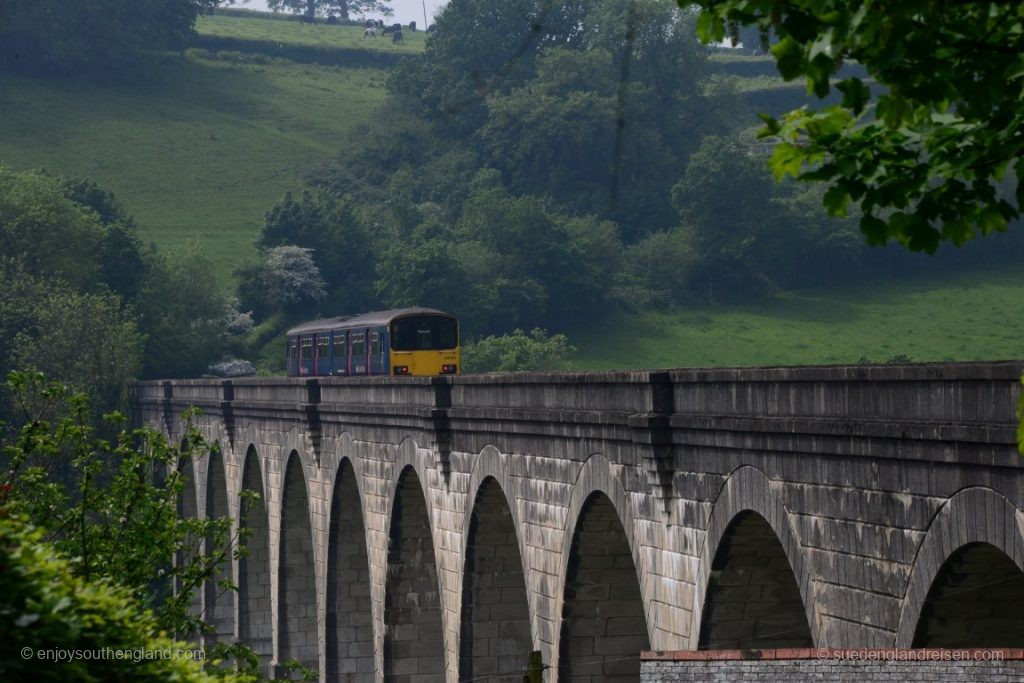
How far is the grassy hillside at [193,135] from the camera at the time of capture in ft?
423

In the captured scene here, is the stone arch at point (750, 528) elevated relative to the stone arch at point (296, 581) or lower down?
elevated

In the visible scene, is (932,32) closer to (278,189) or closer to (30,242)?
(30,242)

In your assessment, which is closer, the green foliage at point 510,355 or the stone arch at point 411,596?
the stone arch at point 411,596

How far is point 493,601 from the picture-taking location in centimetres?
3316

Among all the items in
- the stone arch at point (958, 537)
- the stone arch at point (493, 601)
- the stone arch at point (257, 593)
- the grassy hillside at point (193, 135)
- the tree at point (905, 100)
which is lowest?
the stone arch at point (257, 593)

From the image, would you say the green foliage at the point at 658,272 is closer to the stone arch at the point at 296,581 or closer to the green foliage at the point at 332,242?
the green foliage at the point at 332,242

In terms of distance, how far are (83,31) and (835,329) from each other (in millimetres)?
72493

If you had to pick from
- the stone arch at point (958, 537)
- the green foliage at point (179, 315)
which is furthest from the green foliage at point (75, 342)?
the stone arch at point (958, 537)

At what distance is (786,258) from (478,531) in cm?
9148

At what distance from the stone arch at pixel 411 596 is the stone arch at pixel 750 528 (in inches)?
648

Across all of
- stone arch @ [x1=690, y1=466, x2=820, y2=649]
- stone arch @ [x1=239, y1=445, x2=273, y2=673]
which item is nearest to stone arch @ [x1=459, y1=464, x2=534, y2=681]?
stone arch @ [x1=690, y1=466, x2=820, y2=649]

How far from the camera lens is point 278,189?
449ft

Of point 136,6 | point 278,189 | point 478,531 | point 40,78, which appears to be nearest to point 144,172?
point 278,189

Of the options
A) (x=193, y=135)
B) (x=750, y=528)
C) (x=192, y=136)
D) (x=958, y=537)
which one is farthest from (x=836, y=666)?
(x=193, y=135)
